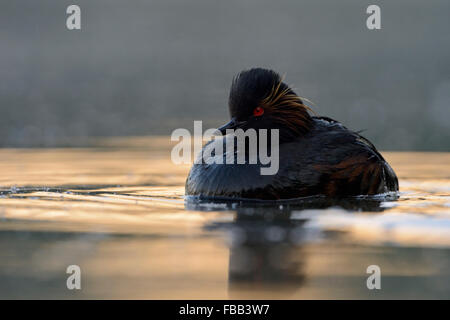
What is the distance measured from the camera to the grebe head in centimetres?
821

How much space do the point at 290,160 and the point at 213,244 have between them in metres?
2.22

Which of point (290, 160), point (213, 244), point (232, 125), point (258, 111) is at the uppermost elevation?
point (258, 111)

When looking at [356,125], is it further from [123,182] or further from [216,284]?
[216,284]

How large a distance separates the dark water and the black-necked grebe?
208 millimetres

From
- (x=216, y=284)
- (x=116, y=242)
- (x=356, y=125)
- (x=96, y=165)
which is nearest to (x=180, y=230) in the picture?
(x=116, y=242)

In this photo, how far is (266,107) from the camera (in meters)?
8.34

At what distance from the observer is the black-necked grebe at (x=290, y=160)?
785 centimetres

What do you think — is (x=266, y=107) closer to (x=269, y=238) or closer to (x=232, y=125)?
(x=232, y=125)

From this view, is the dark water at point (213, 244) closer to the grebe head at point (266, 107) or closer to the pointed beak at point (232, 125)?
the pointed beak at point (232, 125)

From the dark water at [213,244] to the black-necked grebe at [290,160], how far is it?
0.21 metres

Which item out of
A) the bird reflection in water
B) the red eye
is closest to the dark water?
the bird reflection in water

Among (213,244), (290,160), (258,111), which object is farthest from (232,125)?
(213,244)
